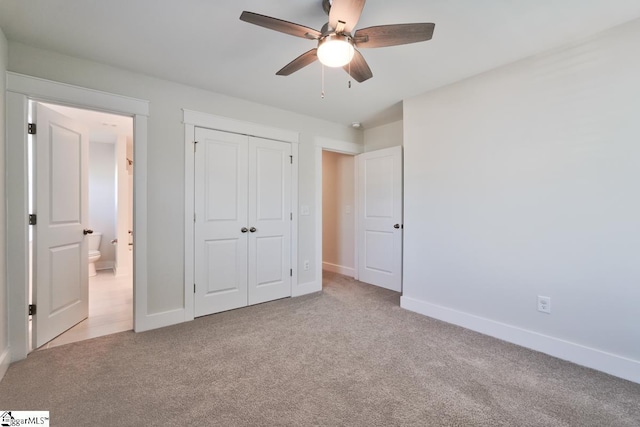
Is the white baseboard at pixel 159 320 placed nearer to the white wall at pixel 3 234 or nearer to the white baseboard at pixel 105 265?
the white wall at pixel 3 234

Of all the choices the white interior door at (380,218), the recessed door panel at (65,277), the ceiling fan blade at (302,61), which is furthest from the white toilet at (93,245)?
the ceiling fan blade at (302,61)

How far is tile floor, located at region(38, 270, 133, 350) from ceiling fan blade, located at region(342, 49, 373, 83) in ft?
9.90

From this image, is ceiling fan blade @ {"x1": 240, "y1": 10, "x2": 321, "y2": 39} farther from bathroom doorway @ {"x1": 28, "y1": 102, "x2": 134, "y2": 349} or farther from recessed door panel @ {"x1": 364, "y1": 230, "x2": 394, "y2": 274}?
recessed door panel @ {"x1": 364, "y1": 230, "x2": 394, "y2": 274}

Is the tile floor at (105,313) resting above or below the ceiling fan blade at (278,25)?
below

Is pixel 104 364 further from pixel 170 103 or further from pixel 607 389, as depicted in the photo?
pixel 607 389

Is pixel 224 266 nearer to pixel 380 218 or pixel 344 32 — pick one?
pixel 380 218

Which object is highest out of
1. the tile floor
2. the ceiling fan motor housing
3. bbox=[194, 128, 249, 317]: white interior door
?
the ceiling fan motor housing

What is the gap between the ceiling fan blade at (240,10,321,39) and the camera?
1448 mm

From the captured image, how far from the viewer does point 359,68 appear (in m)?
1.92

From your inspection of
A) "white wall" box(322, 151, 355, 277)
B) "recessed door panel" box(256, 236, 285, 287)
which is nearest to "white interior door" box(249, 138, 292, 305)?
"recessed door panel" box(256, 236, 285, 287)

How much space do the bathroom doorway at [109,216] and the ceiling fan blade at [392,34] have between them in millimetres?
2963

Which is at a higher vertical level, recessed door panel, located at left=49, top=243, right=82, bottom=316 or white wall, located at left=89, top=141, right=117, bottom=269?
white wall, located at left=89, top=141, right=117, bottom=269

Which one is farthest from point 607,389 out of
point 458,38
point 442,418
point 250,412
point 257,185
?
point 257,185

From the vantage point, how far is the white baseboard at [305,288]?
361cm
